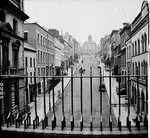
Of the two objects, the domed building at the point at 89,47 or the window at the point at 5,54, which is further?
the domed building at the point at 89,47

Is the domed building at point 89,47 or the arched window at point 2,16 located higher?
the domed building at point 89,47

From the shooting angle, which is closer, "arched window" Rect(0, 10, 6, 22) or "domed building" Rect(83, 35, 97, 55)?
"arched window" Rect(0, 10, 6, 22)

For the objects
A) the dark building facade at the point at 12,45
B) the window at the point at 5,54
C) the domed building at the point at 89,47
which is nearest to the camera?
the dark building facade at the point at 12,45

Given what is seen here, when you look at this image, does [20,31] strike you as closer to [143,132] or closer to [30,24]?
[30,24]

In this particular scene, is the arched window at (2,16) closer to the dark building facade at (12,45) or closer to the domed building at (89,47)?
the dark building facade at (12,45)

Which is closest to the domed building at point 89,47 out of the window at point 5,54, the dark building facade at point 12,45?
the dark building facade at point 12,45

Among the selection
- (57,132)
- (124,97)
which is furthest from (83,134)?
(124,97)

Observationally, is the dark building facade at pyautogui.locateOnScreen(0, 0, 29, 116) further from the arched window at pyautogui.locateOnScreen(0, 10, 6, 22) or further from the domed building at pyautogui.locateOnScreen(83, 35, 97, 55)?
the domed building at pyautogui.locateOnScreen(83, 35, 97, 55)

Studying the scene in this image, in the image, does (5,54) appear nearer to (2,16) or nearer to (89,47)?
(2,16)

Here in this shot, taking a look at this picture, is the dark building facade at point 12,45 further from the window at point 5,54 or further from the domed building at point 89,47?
the domed building at point 89,47

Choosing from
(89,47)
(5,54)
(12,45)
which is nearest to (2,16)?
(12,45)

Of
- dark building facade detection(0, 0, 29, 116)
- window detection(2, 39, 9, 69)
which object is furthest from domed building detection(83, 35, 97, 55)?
window detection(2, 39, 9, 69)

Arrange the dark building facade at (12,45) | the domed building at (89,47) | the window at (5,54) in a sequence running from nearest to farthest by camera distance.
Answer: the dark building facade at (12,45)
the window at (5,54)
the domed building at (89,47)

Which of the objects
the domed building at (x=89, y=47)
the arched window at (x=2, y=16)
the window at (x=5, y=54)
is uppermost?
the domed building at (x=89, y=47)
